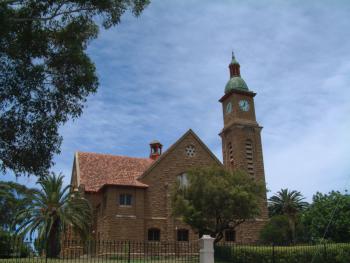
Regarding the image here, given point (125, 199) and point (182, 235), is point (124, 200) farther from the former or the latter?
point (182, 235)

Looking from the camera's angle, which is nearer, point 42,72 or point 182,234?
point 42,72

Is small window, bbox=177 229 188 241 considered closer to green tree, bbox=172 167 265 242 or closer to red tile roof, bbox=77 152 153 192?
red tile roof, bbox=77 152 153 192

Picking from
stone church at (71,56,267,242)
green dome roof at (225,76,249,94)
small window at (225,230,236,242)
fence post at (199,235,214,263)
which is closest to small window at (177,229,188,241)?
stone church at (71,56,267,242)

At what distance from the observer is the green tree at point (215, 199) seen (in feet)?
96.0

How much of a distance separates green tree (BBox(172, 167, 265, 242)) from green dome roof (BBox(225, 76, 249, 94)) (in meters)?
18.8

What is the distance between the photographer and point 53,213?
33.0m

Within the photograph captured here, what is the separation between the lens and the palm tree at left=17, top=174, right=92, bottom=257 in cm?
3184

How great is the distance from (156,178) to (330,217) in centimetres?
1569

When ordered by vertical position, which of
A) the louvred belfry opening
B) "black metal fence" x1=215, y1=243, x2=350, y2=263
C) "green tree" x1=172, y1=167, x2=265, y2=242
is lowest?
"black metal fence" x1=215, y1=243, x2=350, y2=263

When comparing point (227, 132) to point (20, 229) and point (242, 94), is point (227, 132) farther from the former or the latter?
point (20, 229)

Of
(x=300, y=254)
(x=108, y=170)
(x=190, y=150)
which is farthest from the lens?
(x=190, y=150)

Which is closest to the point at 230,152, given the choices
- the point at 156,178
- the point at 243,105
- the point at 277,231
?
the point at 243,105

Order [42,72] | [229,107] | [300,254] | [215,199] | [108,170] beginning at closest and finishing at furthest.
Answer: [42,72], [300,254], [215,199], [108,170], [229,107]

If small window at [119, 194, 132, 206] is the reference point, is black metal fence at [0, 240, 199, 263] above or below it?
below
